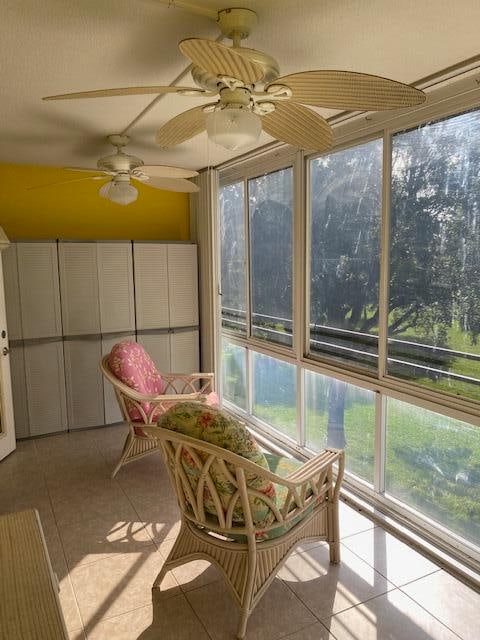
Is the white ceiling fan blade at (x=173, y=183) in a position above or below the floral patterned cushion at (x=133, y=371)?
above

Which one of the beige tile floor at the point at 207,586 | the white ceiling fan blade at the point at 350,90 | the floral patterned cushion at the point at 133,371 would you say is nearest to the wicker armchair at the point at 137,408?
the floral patterned cushion at the point at 133,371

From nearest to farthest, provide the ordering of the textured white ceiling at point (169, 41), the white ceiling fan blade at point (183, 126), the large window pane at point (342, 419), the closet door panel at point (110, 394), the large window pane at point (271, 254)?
the textured white ceiling at point (169, 41), the white ceiling fan blade at point (183, 126), the large window pane at point (342, 419), the large window pane at point (271, 254), the closet door panel at point (110, 394)

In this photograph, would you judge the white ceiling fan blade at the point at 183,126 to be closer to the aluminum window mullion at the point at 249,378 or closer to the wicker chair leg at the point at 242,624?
the wicker chair leg at the point at 242,624

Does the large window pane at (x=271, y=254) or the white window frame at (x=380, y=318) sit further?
the large window pane at (x=271, y=254)

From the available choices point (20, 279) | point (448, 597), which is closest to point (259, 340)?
point (20, 279)

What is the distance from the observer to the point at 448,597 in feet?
7.16

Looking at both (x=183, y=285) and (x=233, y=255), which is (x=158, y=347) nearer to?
(x=183, y=285)

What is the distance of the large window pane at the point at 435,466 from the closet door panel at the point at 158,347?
2.36 m

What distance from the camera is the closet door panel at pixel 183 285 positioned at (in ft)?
15.0

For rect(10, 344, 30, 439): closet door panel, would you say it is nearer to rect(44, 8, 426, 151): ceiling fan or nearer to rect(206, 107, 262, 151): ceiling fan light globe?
rect(44, 8, 426, 151): ceiling fan

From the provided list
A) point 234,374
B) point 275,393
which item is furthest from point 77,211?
point 275,393

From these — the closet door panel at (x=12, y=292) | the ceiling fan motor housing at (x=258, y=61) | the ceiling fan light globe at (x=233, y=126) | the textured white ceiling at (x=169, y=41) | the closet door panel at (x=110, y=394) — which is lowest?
the closet door panel at (x=110, y=394)

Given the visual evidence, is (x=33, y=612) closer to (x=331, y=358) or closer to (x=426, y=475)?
(x=426, y=475)

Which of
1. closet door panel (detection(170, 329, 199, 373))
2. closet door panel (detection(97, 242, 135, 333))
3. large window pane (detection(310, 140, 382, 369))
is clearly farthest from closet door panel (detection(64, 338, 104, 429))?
large window pane (detection(310, 140, 382, 369))
